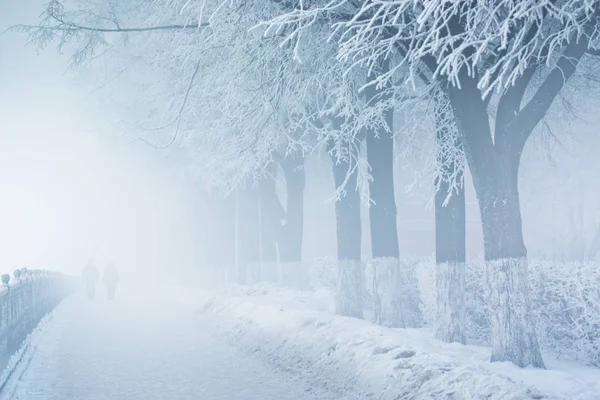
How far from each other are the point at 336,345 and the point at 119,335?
7585 mm

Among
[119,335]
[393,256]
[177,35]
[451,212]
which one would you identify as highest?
[177,35]

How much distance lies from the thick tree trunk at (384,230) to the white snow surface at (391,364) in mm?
801

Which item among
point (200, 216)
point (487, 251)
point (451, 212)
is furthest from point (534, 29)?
point (200, 216)

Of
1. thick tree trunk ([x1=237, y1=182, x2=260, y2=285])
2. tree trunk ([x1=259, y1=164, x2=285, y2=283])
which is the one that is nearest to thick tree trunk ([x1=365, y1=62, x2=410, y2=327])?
tree trunk ([x1=259, y1=164, x2=285, y2=283])

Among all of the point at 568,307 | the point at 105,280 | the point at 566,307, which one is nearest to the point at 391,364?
the point at 568,307

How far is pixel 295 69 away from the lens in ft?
36.0

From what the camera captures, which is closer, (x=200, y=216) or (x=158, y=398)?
(x=158, y=398)

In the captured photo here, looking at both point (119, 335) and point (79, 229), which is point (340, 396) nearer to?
point (119, 335)

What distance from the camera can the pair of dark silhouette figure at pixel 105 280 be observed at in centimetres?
3130

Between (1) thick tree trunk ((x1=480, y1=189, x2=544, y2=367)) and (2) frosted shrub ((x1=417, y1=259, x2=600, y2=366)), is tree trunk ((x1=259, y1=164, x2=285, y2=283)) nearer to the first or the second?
(2) frosted shrub ((x1=417, y1=259, x2=600, y2=366))

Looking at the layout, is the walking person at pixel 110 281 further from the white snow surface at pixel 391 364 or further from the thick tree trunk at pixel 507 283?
the thick tree trunk at pixel 507 283

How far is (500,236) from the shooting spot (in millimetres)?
8430

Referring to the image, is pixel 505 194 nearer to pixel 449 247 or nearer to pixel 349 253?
pixel 449 247

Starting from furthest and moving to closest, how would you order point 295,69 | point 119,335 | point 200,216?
point 200,216, point 119,335, point 295,69
